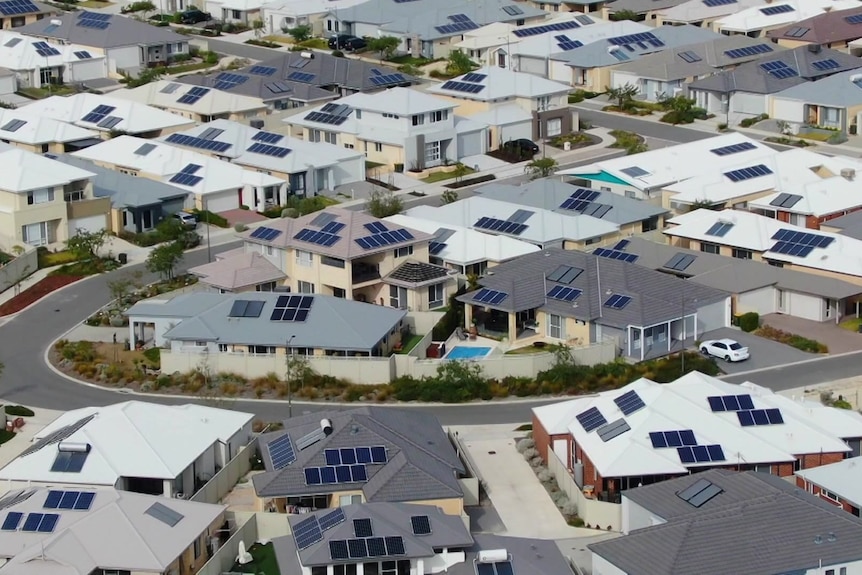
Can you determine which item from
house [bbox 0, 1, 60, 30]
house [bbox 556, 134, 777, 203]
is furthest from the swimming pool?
house [bbox 0, 1, 60, 30]

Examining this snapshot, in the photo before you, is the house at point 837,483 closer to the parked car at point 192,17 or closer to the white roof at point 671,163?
the white roof at point 671,163

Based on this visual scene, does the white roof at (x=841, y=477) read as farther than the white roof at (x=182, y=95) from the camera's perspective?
No

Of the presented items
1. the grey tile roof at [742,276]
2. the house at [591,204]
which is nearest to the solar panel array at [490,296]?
the grey tile roof at [742,276]

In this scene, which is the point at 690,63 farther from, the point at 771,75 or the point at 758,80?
the point at 758,80

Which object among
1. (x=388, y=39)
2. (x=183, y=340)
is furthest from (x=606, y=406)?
(x=388, y=39)

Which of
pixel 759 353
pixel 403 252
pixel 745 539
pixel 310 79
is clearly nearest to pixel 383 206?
pixel 403 252
